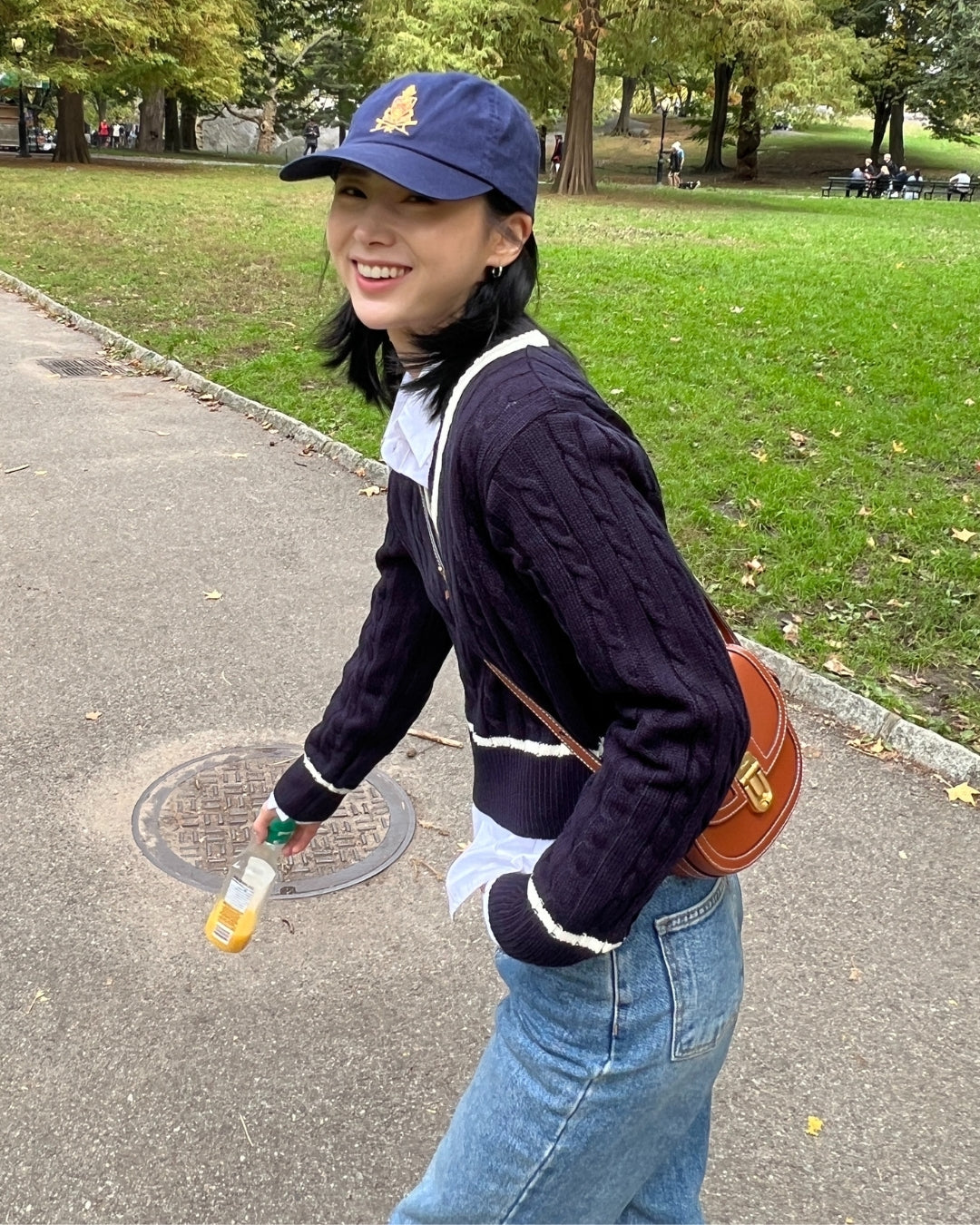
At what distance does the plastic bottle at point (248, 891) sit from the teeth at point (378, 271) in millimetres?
979

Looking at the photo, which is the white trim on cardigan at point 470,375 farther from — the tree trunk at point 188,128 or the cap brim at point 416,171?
the tree trunk at point 188,128

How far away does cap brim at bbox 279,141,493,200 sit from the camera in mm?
1358

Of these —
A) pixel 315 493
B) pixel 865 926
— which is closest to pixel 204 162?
pixel 315 493

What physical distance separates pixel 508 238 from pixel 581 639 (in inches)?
22.3

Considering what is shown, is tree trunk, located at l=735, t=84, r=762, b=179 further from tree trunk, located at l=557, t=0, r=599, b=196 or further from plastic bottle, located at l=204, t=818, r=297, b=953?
plastic bottle, located at l=204, t=818, r=297, b=953

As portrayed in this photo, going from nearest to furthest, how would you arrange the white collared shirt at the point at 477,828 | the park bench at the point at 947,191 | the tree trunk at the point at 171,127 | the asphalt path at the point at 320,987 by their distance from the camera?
the white collared shirt at the point at 477,828 < the asphalt path at the point at 320,987 < the park bench at the point at 947,191 < the tree trunk at the point at 171,127

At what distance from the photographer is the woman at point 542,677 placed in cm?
122

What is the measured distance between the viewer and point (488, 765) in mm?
1499

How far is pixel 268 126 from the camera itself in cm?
4969

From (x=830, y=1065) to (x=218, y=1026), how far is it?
148cm

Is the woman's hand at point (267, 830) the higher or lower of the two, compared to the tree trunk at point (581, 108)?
lower

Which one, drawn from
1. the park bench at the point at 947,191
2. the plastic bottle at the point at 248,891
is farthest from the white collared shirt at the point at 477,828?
the park bench at the point at 947,191

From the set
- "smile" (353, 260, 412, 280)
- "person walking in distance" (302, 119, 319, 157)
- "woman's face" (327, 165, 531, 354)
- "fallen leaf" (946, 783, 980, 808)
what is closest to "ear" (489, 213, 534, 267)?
"woman's face" (327, 165, 531, 354)

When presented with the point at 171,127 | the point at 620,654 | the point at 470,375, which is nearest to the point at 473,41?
the point at 171,127
